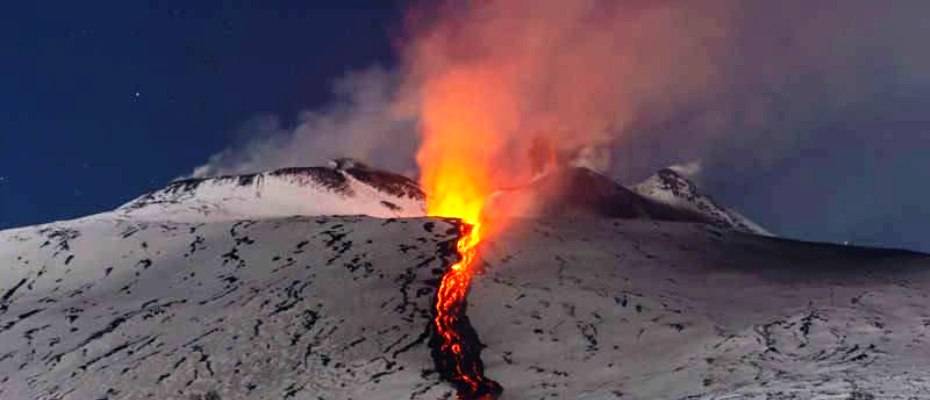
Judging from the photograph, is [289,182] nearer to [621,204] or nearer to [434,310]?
[621,204]

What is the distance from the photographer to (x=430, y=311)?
77750mm

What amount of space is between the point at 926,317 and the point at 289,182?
103609 mm

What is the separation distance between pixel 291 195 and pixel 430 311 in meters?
79.2

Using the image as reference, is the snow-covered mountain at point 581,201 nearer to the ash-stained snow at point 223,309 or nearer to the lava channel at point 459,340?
the ash-stained snow at point 223,309

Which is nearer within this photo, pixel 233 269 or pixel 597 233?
pixel 233 269

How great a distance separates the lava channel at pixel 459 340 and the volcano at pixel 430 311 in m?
0.65

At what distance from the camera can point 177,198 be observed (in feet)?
477

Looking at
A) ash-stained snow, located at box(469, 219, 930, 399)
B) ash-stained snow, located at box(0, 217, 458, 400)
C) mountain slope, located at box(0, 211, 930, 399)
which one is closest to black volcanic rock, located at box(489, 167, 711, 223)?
mountain slope, located at box(0, 211, 930, 399)

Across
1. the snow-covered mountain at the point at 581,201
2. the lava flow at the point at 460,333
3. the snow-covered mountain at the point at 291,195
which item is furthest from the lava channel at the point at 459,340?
the snow-covered mountain at the point at 581,201

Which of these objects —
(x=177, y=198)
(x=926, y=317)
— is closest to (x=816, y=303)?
(x=926, y=317)

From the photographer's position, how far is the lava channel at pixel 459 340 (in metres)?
63.0

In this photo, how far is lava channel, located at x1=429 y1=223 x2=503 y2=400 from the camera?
63031 mm

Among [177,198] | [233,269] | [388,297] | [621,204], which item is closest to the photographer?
[388,297]

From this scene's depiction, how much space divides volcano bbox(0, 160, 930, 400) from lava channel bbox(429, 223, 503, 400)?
Result: 0.65 metres
